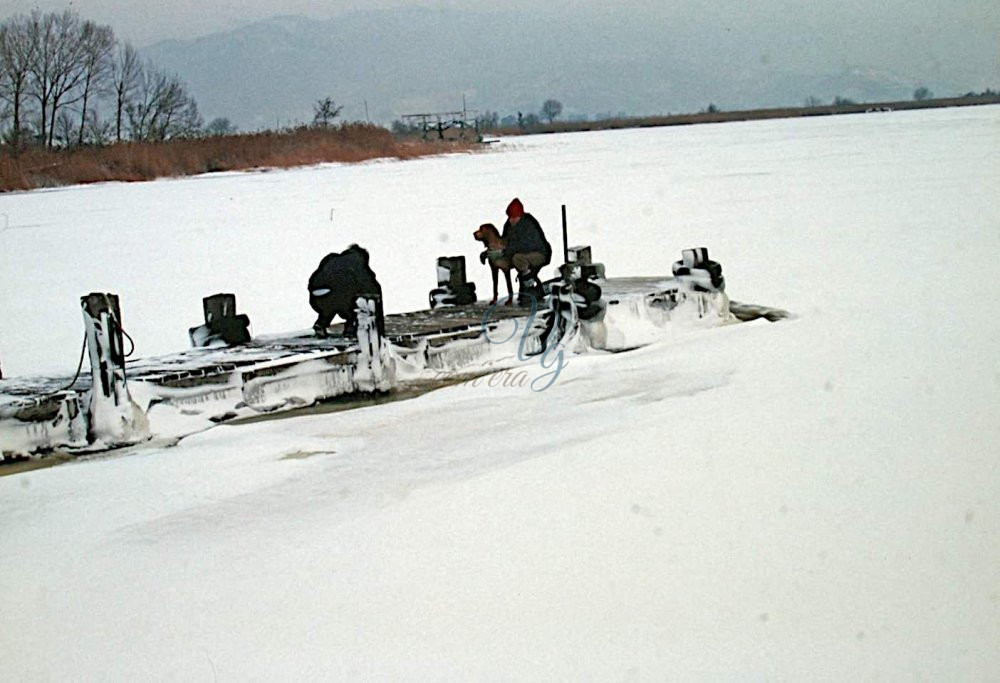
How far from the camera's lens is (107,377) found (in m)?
7.22

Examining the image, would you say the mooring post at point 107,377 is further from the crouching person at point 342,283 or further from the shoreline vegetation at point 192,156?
the shoreline vegetation at point 192,156

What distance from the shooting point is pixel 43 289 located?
49.1 feet

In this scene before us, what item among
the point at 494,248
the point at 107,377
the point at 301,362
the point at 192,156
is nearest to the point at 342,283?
the point at 301,362

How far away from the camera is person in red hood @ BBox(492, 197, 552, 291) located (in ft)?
A: 32.6

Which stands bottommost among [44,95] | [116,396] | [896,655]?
[896,655]

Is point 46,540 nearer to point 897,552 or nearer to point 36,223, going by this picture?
point 897,552

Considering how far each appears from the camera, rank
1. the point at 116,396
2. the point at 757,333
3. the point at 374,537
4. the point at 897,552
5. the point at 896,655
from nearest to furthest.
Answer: the point at 896,655 < the point at 897,552 < the point at 374,537 < the point at 116,396 < the point at 757,333

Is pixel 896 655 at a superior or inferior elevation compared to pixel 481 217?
inferior

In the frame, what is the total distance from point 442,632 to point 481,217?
16.6 m

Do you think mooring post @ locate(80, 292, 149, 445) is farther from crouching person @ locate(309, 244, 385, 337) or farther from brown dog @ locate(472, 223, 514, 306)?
brown dog @ locate(472, 223, 514, 306)

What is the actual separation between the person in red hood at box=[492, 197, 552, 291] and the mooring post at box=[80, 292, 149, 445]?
3634mm

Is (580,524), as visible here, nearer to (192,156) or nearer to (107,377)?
(107,377)

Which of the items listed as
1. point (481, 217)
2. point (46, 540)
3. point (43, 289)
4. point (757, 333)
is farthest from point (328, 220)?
point (46, 540)

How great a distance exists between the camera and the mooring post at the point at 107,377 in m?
7.18
